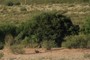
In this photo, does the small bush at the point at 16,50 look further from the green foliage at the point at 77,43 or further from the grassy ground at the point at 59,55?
the green foliage at the point at 77,43

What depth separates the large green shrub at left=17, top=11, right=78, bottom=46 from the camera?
88.4 feet

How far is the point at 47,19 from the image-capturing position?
91.0ft

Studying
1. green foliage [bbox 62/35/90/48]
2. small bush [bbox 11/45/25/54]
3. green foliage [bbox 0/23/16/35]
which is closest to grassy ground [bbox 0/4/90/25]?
green foliage [bbox 0/23/16/35]

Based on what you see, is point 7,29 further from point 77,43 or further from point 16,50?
point 77,43

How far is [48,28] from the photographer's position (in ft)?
89.5

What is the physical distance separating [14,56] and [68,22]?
8.63m

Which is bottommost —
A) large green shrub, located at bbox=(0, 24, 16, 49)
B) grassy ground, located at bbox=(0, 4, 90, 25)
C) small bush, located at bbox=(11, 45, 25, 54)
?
grassy ground, located at bbox=(0, 4, 90, 25)

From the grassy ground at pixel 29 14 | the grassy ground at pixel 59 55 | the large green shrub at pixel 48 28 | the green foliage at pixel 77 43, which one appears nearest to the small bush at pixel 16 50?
the grassy ground at pixel 59 55

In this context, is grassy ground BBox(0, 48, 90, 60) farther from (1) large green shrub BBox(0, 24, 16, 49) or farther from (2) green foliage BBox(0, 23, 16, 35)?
(2) green foliage BBox(0, 23, 16, 35)

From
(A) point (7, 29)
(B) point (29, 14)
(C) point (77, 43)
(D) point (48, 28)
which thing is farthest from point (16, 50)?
(B) point (29, 14)

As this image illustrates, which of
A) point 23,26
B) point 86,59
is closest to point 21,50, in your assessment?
point 86,59

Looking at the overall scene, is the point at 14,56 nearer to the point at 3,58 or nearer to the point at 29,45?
the point at 3,58

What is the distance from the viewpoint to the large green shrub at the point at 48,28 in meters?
27.0

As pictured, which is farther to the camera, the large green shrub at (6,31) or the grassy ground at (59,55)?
the large green shrub at (6,31)
